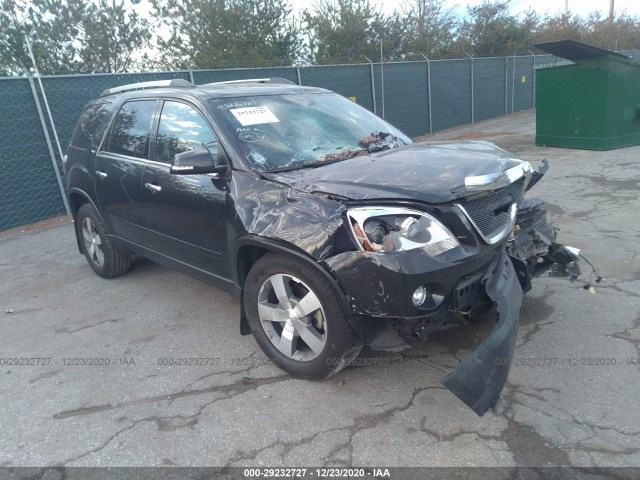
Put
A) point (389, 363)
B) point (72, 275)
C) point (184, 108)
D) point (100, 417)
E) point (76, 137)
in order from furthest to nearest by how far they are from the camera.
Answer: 1. point (72, 275)
2. point (76, 137)
3. point (184, 108)
4. point (389, 363)
5. point (100, 417)

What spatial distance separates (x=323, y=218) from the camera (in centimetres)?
289

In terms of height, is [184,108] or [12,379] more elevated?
[184,108]

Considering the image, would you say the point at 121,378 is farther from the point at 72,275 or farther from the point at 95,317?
the point at 72,275

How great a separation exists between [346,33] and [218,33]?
5.49 metres

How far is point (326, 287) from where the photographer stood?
2896mm

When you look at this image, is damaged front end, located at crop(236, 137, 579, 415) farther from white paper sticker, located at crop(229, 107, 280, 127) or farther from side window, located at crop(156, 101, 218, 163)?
side window, located at crop(156, 101, 218, 163)

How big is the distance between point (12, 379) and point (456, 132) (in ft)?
48.1

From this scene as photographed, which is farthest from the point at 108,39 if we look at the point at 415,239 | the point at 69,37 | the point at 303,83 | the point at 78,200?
the point at 415,239

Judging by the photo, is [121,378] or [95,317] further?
[95,317]

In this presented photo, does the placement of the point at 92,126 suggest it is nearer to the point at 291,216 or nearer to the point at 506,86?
the point at 291,216

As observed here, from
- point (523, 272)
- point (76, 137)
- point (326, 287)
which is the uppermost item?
point (76, 137)

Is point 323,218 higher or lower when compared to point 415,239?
higher

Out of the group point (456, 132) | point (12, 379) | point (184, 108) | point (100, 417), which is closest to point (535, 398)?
point (100, 417)

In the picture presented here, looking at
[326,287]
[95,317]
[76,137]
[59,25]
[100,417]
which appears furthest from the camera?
[59,25]
